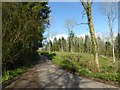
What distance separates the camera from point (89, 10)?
21422mm

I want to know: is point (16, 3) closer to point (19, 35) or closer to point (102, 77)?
point (19, 35)

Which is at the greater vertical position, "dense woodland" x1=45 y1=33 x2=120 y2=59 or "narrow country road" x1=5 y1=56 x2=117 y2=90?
"dense woodland" x1=45 y1=33 x2=120 y2=59

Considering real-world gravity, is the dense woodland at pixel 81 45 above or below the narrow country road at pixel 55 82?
above

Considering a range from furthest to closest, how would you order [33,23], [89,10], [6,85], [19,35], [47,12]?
[47,12], [89,10], [33,23], [19,35], [6,85]

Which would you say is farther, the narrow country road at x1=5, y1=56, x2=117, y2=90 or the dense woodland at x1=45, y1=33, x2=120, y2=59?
the dense woodland at x1=45, y1=33, x2=120, y2=59

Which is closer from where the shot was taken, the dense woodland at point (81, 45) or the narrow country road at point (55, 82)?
the narrow country road at point (55, 82)

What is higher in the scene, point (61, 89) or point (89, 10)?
point (89, 10)

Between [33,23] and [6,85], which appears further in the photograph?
[33,23]

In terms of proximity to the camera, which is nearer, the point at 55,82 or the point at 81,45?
the point at 55,82

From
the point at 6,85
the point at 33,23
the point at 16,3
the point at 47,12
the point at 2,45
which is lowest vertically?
the point at 6,85

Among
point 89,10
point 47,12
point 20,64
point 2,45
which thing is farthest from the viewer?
point 47,12

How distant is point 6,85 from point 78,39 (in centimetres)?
9494

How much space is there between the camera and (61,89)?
12164 millimetres

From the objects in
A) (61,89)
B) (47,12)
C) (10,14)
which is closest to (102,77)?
(61,89)
